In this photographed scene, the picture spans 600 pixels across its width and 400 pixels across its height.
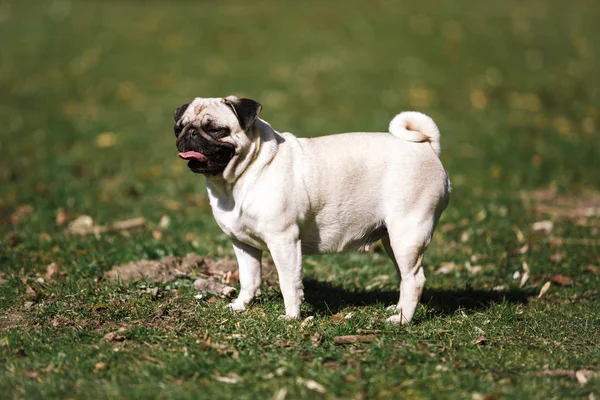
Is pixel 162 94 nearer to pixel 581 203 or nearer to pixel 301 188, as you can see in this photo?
pixel 581 203

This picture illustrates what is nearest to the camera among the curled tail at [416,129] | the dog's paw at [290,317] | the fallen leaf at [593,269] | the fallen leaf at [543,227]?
the dog's paw at [290,317]

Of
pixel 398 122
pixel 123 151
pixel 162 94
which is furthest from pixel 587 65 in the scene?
pixel 398 122

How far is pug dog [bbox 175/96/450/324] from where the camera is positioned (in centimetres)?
572

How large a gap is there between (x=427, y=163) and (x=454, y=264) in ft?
8.29

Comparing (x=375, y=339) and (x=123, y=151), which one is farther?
(x=123, y=151)

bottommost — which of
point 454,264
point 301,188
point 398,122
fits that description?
point 454,264

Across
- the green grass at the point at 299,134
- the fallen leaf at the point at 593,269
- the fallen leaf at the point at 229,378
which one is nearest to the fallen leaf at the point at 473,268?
the green grass at the point at 299,134

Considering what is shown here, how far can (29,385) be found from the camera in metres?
4.75

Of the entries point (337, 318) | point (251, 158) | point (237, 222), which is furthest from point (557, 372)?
point (251, 158)

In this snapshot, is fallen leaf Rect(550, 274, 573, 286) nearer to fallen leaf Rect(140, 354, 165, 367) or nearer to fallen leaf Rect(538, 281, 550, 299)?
fallen leaf Rect(538, 281, 550, 299)

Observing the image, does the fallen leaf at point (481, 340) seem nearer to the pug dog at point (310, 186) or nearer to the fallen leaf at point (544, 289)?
the pug dog at point (310, 186)

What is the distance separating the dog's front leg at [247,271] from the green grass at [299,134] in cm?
16

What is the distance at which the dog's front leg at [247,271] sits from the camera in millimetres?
6375

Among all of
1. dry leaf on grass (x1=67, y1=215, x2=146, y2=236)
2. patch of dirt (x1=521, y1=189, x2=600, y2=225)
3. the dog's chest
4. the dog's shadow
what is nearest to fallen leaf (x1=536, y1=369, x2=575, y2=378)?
the dog's shadow
